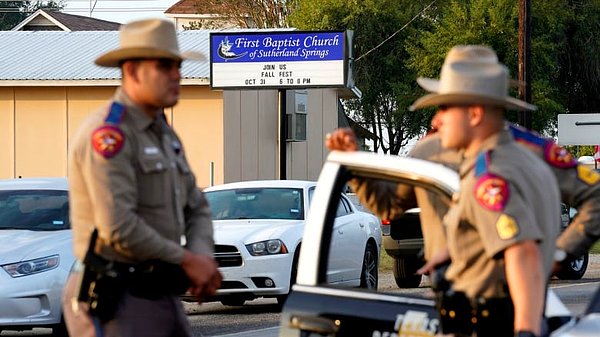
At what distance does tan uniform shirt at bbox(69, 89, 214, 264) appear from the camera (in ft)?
16.8

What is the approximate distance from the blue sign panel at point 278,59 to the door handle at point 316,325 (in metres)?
25.2

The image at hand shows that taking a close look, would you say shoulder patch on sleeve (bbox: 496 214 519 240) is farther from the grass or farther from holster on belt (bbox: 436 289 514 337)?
the grass

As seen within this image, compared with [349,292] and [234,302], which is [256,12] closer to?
[234,302]

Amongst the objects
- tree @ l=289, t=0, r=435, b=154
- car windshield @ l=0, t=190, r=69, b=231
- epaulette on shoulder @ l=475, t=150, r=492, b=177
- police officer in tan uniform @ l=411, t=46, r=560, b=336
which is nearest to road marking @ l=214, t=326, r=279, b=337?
car windshield @ l=0, t=190, r=69, b=231

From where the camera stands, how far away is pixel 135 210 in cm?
522

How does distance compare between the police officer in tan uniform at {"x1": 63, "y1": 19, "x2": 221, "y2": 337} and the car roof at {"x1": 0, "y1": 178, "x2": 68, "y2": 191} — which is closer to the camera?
the police officer in tan uniform at {"x1": 63, "y1": 19, "x2": 221, "y2": 337}

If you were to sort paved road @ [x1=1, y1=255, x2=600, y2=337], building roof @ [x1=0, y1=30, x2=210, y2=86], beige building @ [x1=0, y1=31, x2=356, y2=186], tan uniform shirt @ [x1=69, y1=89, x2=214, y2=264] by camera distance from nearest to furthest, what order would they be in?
tan uniform shirt @ [x1=69, y1=89, x2=214, y2=264]
paved road @ [x1=1, y1=255, x2=600, y2=337]
building roof @ [x1=0, y1=30, x2=210, y2=86]
beige building @ [x1=0, y1=31, x2=356, y2=186]

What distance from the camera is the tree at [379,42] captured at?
2256 inches

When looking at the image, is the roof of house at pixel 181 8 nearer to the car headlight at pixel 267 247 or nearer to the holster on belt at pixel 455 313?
the car headlight at pixel 267 247

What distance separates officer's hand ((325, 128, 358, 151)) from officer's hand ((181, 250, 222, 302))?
633mm

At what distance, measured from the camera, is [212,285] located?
5328 millimetres

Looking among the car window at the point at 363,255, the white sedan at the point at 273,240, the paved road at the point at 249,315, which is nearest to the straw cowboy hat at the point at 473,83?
the paved road at the point at 249,315

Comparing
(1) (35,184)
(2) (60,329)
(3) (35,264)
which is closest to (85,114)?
(1) (35,184)

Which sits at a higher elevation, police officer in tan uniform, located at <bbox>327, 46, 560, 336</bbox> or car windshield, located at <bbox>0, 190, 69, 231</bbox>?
police officer in tan uniform, located at <bbox>327, 46, 560, 336</bbox>
